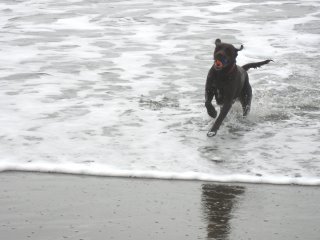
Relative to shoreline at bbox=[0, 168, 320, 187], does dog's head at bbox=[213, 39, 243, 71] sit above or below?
above

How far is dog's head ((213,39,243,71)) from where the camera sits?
5.14 m

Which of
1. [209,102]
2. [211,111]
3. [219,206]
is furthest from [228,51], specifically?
[219,206]

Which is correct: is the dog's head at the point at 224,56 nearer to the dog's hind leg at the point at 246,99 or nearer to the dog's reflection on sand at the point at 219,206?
the dog's hind leg at the point at 246,99

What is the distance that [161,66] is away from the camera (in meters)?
8.23

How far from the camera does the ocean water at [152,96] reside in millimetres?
4516

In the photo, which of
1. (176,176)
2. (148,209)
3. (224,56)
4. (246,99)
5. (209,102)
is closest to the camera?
(148,209)

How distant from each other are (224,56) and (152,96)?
1.75 metres

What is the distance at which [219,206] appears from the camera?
360 centimetres

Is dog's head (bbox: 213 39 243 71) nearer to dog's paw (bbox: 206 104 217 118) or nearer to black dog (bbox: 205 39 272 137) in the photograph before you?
black dog (bbox: 205 39 272 137)

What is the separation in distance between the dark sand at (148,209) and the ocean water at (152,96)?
0.22 metres

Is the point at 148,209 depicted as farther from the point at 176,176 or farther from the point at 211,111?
the point at 211,111

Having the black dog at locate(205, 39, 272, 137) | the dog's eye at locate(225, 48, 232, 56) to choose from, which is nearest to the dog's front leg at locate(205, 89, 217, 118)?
the black dog at locate(205, 39, 272, 137)

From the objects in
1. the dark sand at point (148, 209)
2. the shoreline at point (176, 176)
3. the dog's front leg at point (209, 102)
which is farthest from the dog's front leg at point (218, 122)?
the dark sand at point (148, 209)

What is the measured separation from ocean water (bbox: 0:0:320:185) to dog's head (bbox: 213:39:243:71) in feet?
2.31
